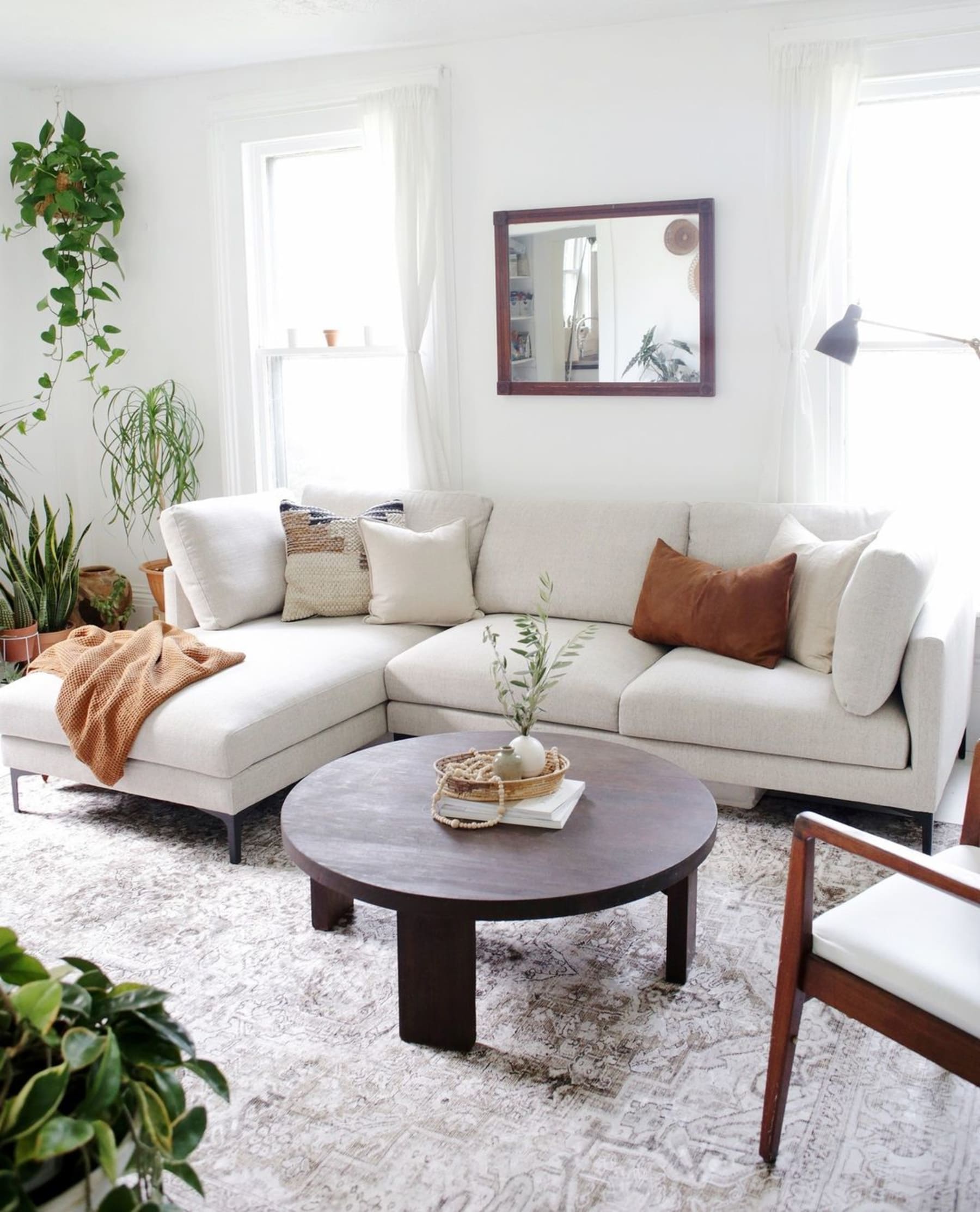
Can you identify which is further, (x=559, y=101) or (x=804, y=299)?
(x=559, y=101)

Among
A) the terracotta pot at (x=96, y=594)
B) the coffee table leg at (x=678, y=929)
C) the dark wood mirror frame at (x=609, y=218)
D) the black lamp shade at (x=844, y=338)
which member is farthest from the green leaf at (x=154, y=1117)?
the terracotta pot at (x=96, y=594)

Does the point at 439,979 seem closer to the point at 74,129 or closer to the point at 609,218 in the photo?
the point at 609,218

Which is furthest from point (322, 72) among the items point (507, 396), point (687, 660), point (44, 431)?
point (687, 660)

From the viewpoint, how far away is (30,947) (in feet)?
8.80

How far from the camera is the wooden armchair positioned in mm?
1656

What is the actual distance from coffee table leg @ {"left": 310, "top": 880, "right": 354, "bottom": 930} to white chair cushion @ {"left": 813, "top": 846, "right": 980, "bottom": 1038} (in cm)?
128

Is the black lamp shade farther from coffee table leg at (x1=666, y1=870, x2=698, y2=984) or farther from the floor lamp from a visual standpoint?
coffee table leg at (x1=666, y1=870, x2=698, y2=984)

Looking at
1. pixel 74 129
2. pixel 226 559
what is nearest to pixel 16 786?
pixel 226 559

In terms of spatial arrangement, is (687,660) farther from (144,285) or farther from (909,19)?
(144,285)

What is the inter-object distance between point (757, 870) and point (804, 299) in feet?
6.64

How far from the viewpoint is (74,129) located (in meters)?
4.95

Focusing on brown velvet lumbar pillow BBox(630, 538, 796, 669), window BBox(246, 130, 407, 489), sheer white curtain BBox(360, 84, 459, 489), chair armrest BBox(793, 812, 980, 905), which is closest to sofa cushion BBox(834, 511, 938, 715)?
brown velvet lumbar pillow BBox(630, 538, 796, 669)

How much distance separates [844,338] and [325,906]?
2196 millimetres

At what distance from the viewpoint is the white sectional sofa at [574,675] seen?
3.09 meters
